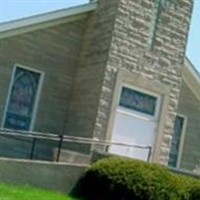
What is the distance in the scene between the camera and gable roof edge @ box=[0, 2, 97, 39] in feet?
60.7

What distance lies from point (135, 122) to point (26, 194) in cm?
659

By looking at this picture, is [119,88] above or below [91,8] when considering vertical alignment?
below

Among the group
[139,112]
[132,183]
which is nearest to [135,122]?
[139,112]

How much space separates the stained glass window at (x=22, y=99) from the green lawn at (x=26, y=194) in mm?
4645

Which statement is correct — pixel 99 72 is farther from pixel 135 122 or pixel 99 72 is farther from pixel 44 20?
pixel 44 20

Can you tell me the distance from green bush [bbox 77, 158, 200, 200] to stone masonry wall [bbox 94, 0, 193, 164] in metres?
3.32

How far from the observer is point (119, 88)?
61.4 ft

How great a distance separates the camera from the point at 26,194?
43.8 feet

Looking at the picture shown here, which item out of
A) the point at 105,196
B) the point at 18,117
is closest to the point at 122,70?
the point at 18,117

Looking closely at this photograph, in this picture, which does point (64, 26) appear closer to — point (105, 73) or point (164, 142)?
point (105, 73)

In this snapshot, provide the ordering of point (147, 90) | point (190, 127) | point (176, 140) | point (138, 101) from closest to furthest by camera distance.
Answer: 1. point (138, 101)
2. point (147, 90)
3. point (176, 140)
4. point (190, 127)

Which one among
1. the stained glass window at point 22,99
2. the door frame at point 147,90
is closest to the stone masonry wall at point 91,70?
the door frame at point 147,90

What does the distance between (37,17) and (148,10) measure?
3512 millimetres

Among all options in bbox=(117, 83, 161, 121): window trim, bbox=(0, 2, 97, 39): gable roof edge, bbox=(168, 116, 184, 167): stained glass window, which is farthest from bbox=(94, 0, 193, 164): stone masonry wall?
bbox=(168, 116, 184, 167): stained glass window
